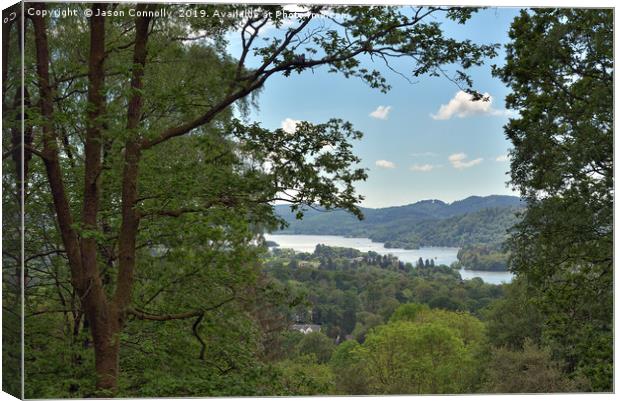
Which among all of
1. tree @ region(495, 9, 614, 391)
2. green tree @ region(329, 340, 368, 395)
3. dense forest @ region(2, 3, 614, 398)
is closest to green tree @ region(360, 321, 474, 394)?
green tree @ region(329, 340, 368, 395)

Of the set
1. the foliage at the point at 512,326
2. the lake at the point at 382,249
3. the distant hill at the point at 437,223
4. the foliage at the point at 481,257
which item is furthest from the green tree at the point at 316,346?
the foliage at the point at 512,326

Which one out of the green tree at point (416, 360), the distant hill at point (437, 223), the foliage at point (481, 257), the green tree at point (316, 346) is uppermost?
the distant hill at point (437, 223)

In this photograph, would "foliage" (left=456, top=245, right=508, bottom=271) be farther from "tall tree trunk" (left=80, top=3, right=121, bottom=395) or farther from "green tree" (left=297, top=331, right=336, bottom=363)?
"tall tree trunk" (left=80, top=3, right=121, bottom=395)

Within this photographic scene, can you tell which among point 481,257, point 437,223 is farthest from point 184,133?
point 481,257

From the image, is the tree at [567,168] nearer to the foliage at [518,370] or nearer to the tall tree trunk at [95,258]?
the foliage at [518,370]

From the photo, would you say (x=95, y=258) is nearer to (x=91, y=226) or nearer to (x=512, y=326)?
(x=91, y=226)

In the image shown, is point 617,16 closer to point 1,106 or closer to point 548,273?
point 548,273

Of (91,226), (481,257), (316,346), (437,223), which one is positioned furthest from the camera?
(316,346)
